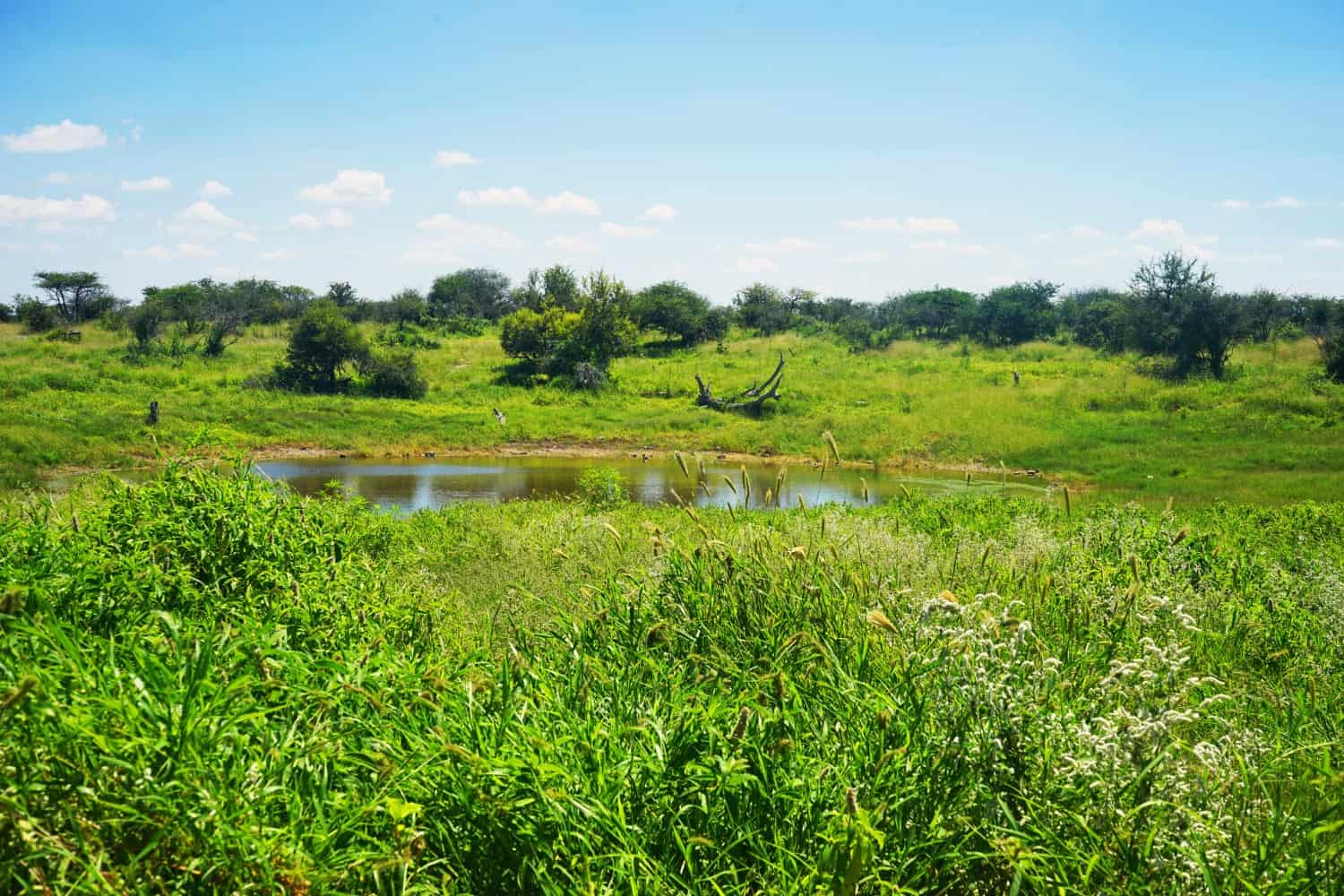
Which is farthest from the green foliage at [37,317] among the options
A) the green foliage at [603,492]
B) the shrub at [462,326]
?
the green foliage at [603,492]

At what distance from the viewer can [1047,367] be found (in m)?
38.2

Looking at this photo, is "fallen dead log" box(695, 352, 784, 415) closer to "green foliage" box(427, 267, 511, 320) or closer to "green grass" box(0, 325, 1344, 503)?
"green grass" box(0, 325, 1344, 503)

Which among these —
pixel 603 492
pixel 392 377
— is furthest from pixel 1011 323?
pixel 603 492

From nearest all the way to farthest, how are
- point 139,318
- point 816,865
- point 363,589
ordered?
point 816,865 → point 363,589 → point 139,318

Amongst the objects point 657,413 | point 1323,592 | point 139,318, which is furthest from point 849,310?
point 1323,592

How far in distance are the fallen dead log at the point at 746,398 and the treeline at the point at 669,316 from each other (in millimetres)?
4870

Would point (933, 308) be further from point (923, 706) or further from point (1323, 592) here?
point (923, 706)

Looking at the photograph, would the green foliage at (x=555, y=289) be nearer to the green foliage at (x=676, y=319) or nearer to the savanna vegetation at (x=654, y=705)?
the green foliage at (x=676, y=319)

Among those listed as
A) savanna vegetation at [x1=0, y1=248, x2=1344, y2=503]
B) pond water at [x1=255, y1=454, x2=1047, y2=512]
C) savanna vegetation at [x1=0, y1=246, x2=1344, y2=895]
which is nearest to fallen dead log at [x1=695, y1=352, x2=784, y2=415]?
savanna vegetation at [x1=0, y1=248, x2=1344, y2=503]

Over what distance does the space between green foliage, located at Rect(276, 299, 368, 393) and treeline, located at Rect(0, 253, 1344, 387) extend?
0.39 metres

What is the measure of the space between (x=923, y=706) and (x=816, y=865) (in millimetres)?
789

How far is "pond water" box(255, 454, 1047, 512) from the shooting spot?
19953 mm

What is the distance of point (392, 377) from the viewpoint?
33.2 m

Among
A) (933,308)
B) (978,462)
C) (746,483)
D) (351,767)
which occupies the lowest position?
(978,462)
